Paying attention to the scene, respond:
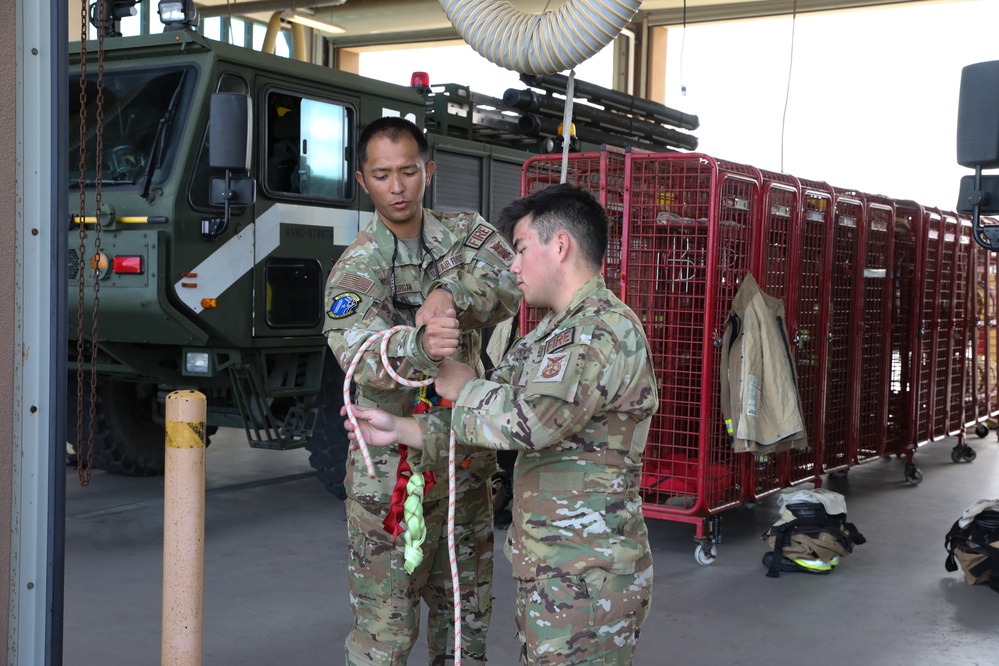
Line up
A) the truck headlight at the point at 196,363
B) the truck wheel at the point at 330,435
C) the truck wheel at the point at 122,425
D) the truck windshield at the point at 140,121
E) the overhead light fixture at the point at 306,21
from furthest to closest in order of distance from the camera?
the overhead light fixture at the point at 306,21 → the truck wheel at the point at 122,425 → the truck wheel at the point at 330,435 → the truck headlight at the point at 196,363 → the truck windshield at the point at 140,121

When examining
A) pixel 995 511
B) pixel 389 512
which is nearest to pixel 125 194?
pixel 389 512

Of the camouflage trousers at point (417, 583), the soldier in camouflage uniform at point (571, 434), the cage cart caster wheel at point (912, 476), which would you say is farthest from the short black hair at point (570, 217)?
the cage cart caster wheel at point (912, 476)

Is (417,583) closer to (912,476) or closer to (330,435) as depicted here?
(330,435)

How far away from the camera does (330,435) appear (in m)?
6.18

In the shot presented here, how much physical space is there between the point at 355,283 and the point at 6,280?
2.72ft

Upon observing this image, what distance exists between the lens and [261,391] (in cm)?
616

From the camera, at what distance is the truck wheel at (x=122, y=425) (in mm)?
7117

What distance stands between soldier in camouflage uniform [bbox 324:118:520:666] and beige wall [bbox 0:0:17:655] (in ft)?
2.49

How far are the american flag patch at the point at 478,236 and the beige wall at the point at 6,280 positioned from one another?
1.15 m

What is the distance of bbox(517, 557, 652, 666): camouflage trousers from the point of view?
2.36 metres

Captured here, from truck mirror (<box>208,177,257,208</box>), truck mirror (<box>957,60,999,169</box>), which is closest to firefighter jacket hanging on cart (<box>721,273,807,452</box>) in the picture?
truck mirror (<box>957,60,999,169</box>)

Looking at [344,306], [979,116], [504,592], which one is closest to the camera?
[344,306]

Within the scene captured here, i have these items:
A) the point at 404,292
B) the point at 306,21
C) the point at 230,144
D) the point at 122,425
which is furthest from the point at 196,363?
the point at 306,21

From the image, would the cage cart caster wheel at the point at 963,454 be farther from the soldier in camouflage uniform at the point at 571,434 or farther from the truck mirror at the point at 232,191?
the soldier in camouflage uniform at the point at 571,434
